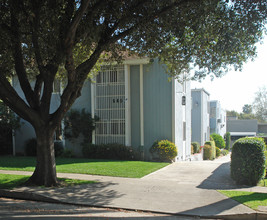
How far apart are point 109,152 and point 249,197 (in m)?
9.43

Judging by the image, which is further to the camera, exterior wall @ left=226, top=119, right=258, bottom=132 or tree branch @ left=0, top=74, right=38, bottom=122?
exterior wall @ left=226, top=119, right=258, bottom=132

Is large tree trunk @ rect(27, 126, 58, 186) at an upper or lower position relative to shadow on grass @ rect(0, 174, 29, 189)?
upper

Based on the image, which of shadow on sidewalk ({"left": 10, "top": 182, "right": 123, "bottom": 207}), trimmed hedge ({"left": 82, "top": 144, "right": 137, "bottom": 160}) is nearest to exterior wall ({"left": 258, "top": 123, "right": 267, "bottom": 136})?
trimmed hedge ({"left": 82, "top": 144, "right": 137, "bottom": 160})

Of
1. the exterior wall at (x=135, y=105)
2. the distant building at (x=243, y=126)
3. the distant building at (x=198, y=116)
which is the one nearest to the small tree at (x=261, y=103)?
the distant building at (x=243, y=126)

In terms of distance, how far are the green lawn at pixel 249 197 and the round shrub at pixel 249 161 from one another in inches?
46.8

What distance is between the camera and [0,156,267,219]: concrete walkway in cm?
644

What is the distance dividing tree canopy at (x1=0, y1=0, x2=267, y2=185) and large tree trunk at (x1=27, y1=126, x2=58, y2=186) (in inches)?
1.2

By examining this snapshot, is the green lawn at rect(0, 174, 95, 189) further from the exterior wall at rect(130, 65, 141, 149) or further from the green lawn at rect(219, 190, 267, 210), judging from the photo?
the exterior wall at rect(130, 65, 141, 149)

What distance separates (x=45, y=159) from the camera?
28.7 ft

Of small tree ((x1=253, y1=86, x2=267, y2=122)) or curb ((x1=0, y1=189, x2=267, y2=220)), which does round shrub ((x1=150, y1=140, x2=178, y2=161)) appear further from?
small tree ((x1=253, y1=86, x2=267, y2=122))

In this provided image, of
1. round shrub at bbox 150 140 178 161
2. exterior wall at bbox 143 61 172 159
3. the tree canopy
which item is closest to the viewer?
the tree canopy

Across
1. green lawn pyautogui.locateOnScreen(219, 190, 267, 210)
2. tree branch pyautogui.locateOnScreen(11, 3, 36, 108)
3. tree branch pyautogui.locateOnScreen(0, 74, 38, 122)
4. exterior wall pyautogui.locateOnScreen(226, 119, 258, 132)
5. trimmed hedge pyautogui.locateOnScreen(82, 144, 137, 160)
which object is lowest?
green lawn pyautogui.locateOnScreen(219, 190, 267, 210)

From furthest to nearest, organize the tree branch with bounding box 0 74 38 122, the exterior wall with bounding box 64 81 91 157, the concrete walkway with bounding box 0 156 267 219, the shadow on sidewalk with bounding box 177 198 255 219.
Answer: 1. the exterior wall with bounding box 64 81 91 157
2. the tree branch with bounding box 0 74 38 122
3. the concrete walkway with bounding box 0 156 267 219
4. the shadow on sidewalk with bounding box 177 198 255 219

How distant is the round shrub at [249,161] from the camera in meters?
8.70
